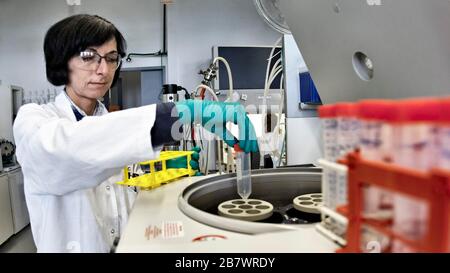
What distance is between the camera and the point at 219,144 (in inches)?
78.9

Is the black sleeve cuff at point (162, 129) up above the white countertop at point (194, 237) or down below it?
above

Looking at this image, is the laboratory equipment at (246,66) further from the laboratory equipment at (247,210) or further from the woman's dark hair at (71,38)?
the laboratory equipment at (247,210)

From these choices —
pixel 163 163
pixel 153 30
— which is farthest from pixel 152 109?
pixel 153 30

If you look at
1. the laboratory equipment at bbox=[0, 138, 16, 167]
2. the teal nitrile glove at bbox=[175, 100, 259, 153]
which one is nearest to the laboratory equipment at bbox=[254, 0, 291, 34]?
the teal nitrile glove at bbox=[175, 100, 259, 153]

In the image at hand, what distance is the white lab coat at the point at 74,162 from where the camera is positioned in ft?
2.52

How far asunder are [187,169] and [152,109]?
1.30 ft

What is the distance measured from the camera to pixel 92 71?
1086 mm

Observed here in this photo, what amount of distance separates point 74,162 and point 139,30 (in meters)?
3.71

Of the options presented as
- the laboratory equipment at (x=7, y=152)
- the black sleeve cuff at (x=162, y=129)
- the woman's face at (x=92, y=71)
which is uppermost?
the woman's face at (x=92, y=71)

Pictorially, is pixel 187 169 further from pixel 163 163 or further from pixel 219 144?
pixel 219 144

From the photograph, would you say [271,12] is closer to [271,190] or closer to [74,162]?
[271,190]

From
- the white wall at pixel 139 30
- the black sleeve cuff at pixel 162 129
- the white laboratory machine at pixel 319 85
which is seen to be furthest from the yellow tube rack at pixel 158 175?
the white wall at pixel 139 30

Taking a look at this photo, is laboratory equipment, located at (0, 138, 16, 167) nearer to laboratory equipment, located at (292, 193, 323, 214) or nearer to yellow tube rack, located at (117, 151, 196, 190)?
yellow tube rack, located at (117, 151, 196, 190)

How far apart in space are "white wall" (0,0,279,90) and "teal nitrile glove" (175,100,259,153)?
3.16m
